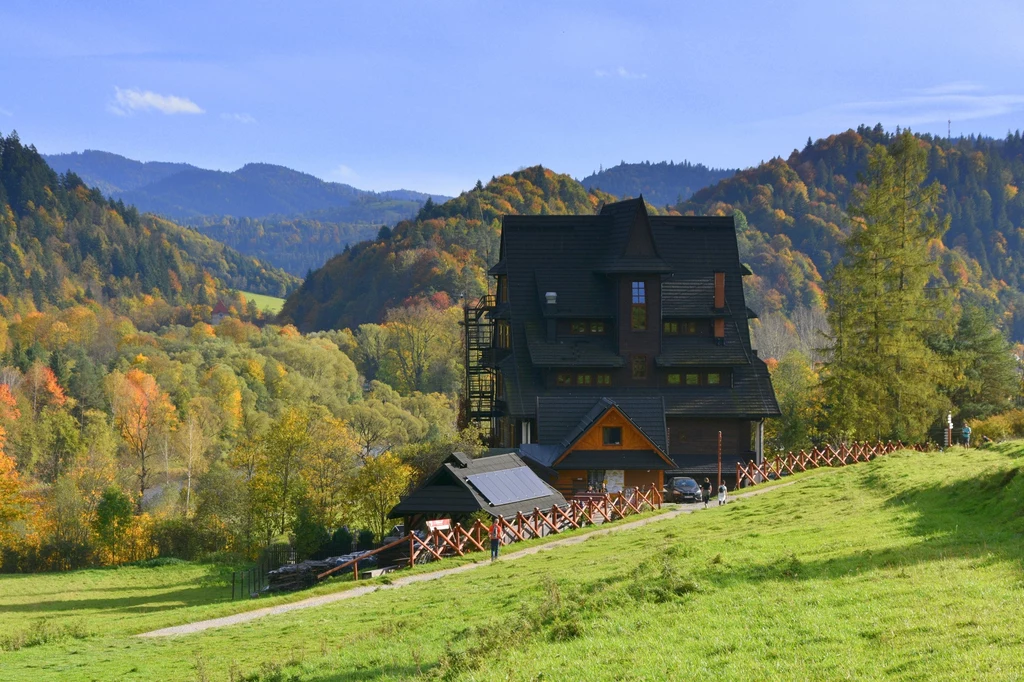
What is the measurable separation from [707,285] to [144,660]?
40127mm

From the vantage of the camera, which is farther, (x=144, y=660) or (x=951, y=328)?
(x=951, y=328)

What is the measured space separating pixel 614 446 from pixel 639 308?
9.02m

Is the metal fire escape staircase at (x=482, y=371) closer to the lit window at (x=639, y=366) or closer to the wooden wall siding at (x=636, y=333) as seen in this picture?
the wooden wall siding at (x=636, y=333)

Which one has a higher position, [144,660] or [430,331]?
[430,331]

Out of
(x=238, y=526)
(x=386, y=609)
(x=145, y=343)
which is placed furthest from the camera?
(x=145, y=343)

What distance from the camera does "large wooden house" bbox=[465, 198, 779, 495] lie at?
54.2 m

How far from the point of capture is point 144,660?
78.0ft

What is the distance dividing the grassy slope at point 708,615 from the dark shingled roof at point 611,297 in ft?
77.7

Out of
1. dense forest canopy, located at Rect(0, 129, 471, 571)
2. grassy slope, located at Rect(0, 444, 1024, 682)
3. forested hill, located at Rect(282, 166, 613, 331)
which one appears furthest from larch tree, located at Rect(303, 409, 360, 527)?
forested hill, located at Rect(282, 166, 613, 331)

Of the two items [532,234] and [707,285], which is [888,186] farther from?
[532,234]

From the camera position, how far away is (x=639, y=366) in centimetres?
5656

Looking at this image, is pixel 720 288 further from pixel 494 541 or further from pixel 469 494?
pixel 494 541

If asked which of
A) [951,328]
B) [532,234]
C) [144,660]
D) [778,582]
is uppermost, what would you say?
[532,234]

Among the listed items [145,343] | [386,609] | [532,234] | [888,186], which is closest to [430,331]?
[145,343]
